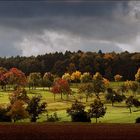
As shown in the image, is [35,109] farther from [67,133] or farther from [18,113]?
[67,133]

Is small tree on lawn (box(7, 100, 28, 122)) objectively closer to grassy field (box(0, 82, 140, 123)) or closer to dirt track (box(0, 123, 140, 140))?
grassy field (box(0, 82, 140, 123))

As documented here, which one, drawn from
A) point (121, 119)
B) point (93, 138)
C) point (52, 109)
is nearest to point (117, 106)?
point (52, 109)

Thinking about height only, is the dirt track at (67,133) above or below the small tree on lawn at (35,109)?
below

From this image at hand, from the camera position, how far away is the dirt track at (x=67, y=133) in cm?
5003

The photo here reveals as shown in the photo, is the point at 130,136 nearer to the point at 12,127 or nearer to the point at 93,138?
the point at 93,138

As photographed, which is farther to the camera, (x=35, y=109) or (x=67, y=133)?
(x=35, y=109)

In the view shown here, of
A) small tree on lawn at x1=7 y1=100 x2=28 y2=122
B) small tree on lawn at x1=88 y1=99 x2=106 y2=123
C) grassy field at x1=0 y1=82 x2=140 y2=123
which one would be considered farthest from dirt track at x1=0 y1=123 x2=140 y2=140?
small tree on lawn at x1=88 y1=99 x2=106 y2=123

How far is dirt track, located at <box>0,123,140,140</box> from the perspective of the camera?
164ft

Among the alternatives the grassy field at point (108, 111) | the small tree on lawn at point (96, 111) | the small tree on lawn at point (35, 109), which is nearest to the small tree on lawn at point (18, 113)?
the small tree on lawn at point (35, 109)

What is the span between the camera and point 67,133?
178ft

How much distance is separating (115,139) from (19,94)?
120 metres

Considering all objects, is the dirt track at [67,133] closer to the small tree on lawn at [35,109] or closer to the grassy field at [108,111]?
the grassy field at [108,111]

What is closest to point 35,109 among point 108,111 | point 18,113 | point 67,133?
point 18,113

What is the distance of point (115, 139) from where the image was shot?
49.2 m
